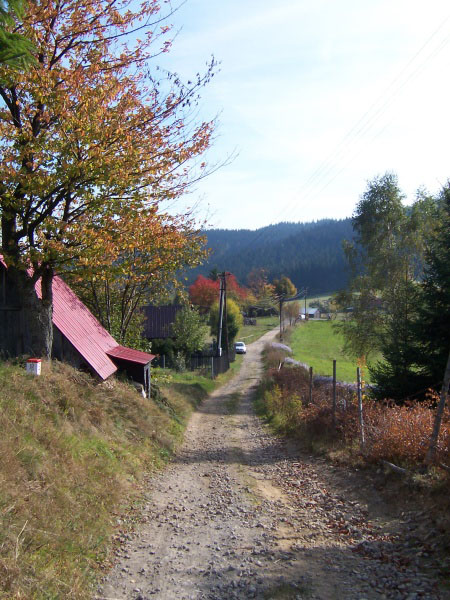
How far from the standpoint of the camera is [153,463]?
37.4 ft

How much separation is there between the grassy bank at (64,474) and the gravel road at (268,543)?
417mm

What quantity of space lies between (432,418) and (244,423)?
11.9 meters

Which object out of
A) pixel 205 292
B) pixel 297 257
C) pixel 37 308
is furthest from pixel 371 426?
pixel 297 257

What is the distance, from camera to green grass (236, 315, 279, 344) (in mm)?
81125

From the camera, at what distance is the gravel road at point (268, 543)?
526 centimetres

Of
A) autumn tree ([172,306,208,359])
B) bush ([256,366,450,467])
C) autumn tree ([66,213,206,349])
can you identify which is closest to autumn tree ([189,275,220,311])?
autumn tree ([172,306,208,359])

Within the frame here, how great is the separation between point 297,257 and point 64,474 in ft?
552

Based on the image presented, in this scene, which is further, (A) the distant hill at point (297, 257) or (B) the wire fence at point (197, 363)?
(A) the distant hill at point (297, 257)

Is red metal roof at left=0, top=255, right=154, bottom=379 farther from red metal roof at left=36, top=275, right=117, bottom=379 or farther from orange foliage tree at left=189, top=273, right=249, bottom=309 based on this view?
orange foliage tree at left=189, top=273, right=249, bottom=309

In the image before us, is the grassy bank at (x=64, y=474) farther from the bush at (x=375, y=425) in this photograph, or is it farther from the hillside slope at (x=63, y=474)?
the bush at (x=375, y=425)

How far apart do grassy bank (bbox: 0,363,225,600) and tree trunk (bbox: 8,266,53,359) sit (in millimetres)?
633

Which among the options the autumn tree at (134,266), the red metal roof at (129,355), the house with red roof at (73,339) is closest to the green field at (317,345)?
the autumn tree at (134,266)

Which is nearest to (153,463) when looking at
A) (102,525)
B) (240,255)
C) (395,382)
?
(102,525)

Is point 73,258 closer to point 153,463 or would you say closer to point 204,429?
point 153,463
